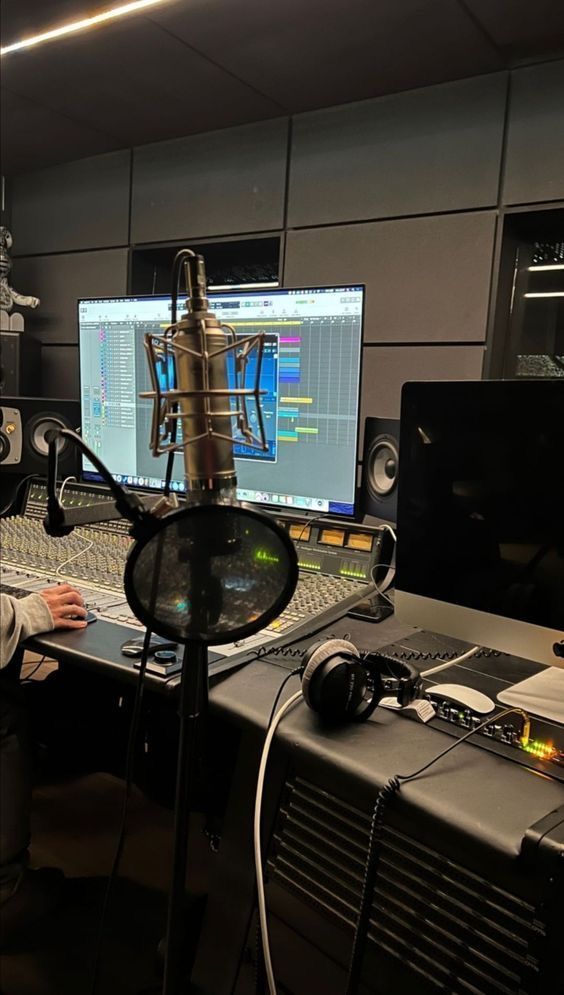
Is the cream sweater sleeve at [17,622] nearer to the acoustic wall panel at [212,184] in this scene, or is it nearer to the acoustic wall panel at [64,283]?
the acoustic wall panel at [212,184]

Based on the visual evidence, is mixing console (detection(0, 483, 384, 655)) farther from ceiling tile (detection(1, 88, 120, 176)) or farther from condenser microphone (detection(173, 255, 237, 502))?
ceiling tile (detection(1, 88, 120, 176))

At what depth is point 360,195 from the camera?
111 inches

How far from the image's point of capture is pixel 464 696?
0.90 metres

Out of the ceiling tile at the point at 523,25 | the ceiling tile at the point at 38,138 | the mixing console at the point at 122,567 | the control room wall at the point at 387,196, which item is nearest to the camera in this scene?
the mixing console at the point at 122,567

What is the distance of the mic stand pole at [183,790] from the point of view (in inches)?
25.0

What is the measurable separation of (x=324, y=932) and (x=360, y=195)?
2.63m

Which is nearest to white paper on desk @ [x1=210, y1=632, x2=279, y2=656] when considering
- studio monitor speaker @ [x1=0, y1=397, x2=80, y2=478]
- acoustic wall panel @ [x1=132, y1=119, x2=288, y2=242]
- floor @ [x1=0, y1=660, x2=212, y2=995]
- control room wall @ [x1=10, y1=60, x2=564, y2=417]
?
floor @ [x1=0, y1=660, x2=212, y2=995]

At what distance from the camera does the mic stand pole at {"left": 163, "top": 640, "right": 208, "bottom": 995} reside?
2.08 ft

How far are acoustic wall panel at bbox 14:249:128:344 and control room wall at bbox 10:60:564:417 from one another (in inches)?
1.0

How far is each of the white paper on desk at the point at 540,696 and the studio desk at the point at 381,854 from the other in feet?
0.14

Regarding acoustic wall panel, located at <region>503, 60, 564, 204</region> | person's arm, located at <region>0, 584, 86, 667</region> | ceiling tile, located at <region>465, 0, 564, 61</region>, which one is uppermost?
ceiling tile, located at <region>465, 0, 564, 61</region>

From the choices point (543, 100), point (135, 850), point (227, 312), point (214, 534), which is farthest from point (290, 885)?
point (543, 100)

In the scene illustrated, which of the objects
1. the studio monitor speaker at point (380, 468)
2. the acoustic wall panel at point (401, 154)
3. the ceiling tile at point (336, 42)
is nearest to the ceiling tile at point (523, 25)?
the ceiling tile at point (336, 42)

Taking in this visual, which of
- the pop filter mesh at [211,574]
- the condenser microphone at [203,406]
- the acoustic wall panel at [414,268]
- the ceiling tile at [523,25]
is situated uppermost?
the ceiling tile at [523,25]
